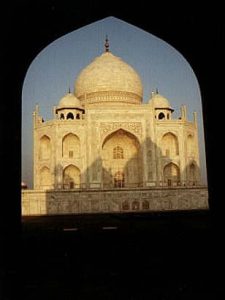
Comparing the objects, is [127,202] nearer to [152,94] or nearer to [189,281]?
[152,94]

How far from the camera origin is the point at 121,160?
21781mm

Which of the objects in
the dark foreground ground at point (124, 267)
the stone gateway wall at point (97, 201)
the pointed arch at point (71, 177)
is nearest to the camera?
the dark foreground ground at point (124, 267)

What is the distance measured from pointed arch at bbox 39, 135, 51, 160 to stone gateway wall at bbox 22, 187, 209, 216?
545 centimetres

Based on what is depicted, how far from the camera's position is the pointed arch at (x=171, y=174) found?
20844mm

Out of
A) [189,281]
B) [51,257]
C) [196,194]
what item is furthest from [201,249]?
[196,194]

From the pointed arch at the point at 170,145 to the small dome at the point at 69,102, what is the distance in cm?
549

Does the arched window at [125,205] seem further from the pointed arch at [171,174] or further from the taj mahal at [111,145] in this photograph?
the pointed arch at [171,174]

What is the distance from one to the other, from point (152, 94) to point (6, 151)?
2060cm

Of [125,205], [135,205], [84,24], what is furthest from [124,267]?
[135,205]

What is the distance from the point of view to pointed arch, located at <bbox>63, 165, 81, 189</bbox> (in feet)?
66.8

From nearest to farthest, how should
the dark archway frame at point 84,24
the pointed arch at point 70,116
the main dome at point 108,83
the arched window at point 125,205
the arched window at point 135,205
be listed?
the dark archway frame at point 84,24
the arched window at point 125,205
the arched window at point 135,205
the pointed arch at point 70,116
the main dome at point 108,83

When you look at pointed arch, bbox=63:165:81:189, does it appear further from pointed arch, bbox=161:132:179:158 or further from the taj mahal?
pointed arch, bbox=161:132:179:158

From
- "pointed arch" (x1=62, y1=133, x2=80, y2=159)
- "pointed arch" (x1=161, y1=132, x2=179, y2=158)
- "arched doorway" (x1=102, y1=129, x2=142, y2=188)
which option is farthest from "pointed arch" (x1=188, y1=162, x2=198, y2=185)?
"pointed arch" (x1=62, y1=133, x2=80, y2=159)

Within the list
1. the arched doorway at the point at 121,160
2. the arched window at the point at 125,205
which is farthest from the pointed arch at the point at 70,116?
the arched window at the point at 125,205
